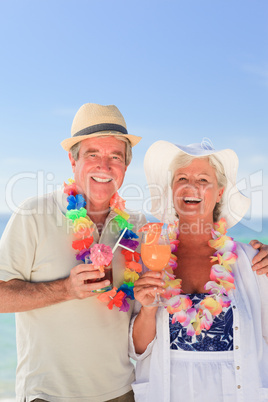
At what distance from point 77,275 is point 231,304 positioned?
920 millimetres

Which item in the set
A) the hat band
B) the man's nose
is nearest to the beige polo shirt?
the man's nose

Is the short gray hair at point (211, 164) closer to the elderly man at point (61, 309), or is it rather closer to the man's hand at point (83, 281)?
the elderly man at point (61, 309)

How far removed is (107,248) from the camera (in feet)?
7.26

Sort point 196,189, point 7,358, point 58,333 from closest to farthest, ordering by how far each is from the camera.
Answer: point 58,333 < point 196,189 < point 7,358

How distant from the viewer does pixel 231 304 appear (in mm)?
2373

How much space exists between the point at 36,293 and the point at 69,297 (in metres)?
0.19

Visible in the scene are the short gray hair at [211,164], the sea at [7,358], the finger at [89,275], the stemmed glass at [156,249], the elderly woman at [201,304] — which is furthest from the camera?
the sea at [7,358]

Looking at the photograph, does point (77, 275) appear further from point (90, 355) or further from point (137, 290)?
point (90, 355)

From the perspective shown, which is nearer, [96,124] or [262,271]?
[262,271]

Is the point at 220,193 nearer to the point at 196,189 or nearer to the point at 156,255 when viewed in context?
the point at 196,189

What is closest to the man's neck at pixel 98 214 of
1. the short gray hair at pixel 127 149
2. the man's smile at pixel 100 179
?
the man's smile at pixel 100 179

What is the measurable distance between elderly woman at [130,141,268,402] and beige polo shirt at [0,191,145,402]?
0.16 meters

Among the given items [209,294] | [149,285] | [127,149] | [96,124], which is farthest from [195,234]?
[96,124]

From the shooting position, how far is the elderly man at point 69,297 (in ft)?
7.44
